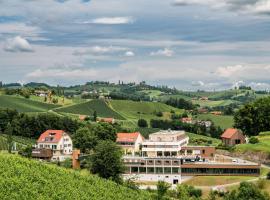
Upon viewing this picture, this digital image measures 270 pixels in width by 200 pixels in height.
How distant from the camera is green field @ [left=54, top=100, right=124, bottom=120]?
480ft

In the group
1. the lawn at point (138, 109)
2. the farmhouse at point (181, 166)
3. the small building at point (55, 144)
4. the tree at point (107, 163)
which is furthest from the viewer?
the lawn at point (138, 109)

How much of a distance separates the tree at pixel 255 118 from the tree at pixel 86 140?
26.5 meters

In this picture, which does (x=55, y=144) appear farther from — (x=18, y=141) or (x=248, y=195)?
(x=248, y=195)

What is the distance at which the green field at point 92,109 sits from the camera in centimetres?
14624

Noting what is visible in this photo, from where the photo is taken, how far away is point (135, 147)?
99438mm

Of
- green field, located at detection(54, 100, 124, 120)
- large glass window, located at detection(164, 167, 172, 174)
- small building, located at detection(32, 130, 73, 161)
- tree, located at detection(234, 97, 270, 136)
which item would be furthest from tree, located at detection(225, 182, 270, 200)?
green field, located at detection(54, 100, 124, 120)

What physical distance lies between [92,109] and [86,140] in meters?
61.3

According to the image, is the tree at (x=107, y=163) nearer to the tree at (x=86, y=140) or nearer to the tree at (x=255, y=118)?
the tree at (x=86, y=140)

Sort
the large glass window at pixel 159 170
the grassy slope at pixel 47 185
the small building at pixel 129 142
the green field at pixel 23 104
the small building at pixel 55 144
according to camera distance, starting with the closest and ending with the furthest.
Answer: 1. the grassy slope at pixel 47 185
2. the large glass window at pixel 159 170
3. the small building at pixel 55 144
4. the small building at pixel 129 142
5. the green field at pixel 23 104

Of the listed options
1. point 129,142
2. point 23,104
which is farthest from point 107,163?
point 23,104

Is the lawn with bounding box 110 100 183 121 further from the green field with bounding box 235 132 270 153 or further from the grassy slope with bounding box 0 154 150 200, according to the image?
the grassy slope with bounding box 0 154 150 200

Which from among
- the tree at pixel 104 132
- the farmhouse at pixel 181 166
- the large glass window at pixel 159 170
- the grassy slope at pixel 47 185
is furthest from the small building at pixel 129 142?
the grassy slope at pixel 47 185

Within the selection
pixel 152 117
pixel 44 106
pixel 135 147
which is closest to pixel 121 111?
pixel 152 117

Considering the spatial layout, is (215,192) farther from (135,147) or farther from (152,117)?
(152,117)
